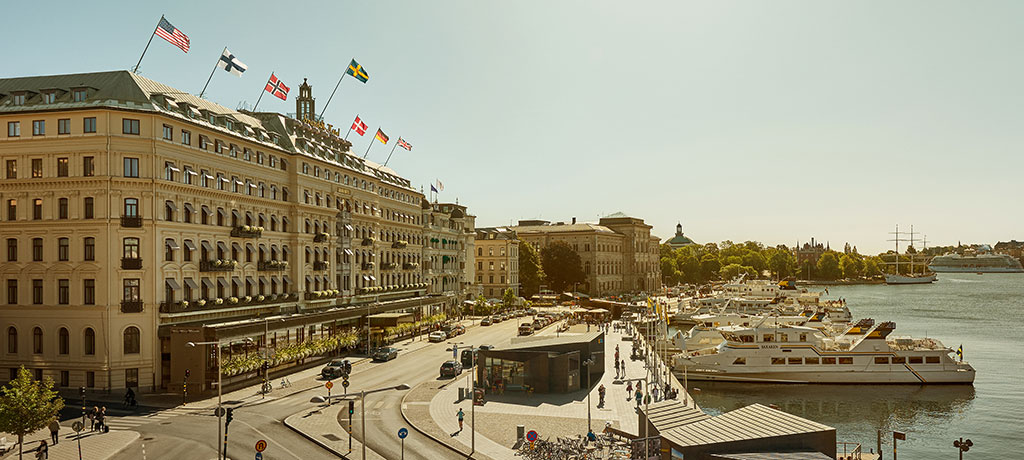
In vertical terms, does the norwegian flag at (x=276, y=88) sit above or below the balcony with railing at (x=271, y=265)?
above

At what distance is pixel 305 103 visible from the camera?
323 ft

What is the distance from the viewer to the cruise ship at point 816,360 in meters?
75.8

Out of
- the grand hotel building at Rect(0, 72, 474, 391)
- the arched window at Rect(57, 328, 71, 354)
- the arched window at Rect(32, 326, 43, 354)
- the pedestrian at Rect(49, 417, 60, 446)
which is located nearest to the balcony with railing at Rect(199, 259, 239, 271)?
the grand hotel building at Rect(0, 72, 474, 391)

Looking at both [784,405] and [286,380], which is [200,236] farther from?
[784,405]

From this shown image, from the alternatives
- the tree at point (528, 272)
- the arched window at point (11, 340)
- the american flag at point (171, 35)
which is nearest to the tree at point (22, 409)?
the arched window at point (11, 340)

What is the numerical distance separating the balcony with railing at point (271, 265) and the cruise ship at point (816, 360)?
47004mm

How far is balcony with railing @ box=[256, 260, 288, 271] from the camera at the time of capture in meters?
70.1

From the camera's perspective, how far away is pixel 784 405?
218 feet

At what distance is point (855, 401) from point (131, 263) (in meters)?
69.8

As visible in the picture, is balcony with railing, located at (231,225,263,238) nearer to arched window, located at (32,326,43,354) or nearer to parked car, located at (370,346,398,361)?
arched window, located at (32,326,43,354)

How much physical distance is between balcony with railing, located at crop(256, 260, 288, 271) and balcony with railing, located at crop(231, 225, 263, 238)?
312cm

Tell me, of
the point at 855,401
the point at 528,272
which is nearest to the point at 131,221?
the point at 855,401

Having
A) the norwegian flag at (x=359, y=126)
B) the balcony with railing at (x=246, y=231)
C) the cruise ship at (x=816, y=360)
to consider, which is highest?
the norwegian flag at (x=359, y=126)

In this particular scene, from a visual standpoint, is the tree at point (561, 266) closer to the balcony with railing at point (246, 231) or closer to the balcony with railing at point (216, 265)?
the balcony with railing at point (246, 231)
